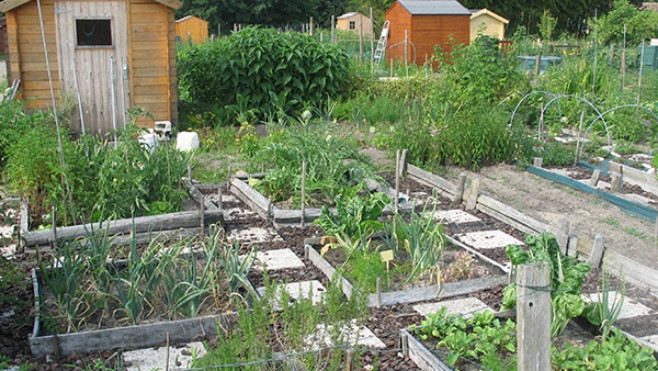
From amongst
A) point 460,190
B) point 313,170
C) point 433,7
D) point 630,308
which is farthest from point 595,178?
point 433,7

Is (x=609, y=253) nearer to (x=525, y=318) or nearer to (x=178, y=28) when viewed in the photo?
(x=525, y=318)

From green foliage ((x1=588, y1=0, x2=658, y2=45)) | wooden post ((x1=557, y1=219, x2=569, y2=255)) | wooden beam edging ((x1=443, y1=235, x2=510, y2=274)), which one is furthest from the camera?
green foliage ((x1=588, y1=0, x2=658, y2=45))

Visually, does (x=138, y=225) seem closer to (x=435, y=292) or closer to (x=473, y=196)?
(x=435, y=292)

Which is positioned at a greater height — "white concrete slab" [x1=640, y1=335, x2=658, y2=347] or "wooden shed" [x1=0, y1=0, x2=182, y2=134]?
"wooden shed" [x1=0, y1=0, x2=182, y2=134]

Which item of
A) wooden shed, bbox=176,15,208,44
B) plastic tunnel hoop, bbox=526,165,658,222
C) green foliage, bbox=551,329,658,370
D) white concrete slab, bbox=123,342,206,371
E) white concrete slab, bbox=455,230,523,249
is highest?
wooden shed, bbox=176,15,208,44

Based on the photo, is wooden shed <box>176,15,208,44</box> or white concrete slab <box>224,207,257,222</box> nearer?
white concrete slab <box>224,207,257,222</box>

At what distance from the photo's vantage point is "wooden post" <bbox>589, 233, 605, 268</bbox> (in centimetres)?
552

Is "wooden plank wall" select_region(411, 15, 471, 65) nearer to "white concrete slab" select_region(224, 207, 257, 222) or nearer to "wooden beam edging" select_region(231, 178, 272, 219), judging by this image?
"wooden beam edging" select_region(231, 178, 272, 219)

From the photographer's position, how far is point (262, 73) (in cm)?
1195

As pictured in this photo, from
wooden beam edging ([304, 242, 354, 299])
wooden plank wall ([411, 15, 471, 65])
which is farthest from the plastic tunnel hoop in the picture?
wooden plank wall ([411, 15, 471, 65])

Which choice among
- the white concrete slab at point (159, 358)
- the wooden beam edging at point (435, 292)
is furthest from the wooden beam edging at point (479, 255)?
the white concrete slab at point (159, 358)

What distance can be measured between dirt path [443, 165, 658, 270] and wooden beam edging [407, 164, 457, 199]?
0.44 meters

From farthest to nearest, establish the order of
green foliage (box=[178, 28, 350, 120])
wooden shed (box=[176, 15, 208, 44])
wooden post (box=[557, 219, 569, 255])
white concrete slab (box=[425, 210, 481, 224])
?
1. wooden shed (box=[176, 15, 208, 44])
2. green foliage (box=[178, 28, 350, 120])
3. white concrete slab (box=[425, 210, 481, 224])
4. wooden post (box=[557, 219, 569, 255])

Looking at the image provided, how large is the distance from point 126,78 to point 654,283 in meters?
7.71
